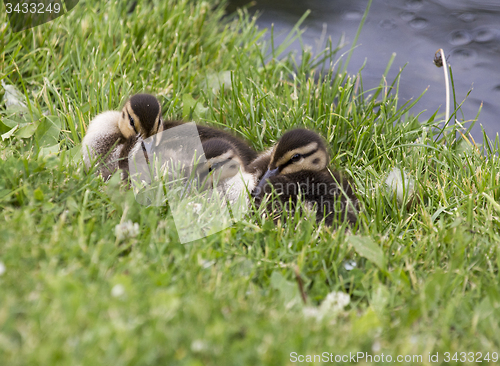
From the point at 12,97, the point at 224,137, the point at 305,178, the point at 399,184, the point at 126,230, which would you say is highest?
the point at 12,97

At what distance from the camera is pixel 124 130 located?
11.4 feet

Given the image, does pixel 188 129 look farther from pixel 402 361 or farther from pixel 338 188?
pixel 402 361

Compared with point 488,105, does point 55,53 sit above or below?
above

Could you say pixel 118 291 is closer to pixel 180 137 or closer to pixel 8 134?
pixel 180 137

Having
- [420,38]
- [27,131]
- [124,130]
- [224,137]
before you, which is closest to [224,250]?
[224,137]

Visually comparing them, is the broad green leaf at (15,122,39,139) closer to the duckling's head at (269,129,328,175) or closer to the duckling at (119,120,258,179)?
the duckling at (119,120,258,179)

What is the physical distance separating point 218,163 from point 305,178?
→ 635mm

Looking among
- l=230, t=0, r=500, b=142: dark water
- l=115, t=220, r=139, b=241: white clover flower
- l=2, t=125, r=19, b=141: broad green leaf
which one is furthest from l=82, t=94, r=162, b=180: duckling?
l=230, t=0, r=500, b=142: dark water

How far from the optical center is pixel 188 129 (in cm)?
355

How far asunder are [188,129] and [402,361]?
92.8 inches

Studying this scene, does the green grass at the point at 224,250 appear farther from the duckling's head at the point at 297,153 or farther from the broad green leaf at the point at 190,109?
the duckling's head at the point at 297,153

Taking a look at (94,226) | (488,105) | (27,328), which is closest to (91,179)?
(94,226)

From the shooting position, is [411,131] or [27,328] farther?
[411,131]

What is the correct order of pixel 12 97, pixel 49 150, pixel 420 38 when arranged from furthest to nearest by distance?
pixel 420 38
pixel 12 97
pixel 49 150
